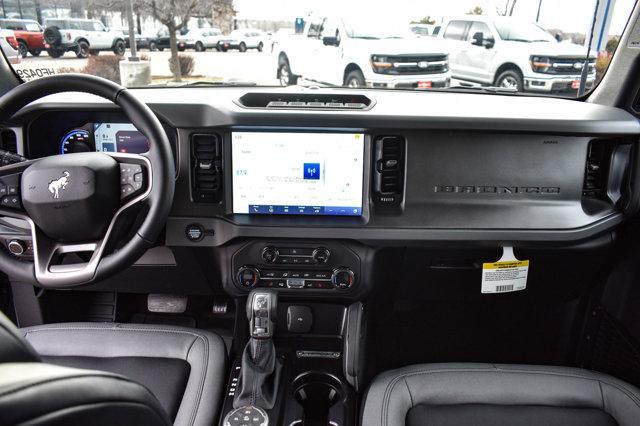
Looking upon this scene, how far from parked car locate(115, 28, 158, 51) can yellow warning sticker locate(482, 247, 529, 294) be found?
5.07 ft

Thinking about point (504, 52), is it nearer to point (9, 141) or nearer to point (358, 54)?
point (358, 54)

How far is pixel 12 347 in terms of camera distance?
0.65m

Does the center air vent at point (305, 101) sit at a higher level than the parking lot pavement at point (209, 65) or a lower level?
lower

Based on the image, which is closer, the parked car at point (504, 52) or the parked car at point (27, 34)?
the parked car at point (27, 34)

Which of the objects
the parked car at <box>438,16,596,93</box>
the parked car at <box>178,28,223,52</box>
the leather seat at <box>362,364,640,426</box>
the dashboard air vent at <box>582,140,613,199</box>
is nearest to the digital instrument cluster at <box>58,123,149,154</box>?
the parked car at <box>178,28,223,52</box>

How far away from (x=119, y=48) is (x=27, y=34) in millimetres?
384

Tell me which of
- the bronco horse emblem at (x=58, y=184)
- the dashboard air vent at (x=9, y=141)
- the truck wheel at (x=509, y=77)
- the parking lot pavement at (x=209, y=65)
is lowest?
the bronco horse emblem at (x=58, y=184)

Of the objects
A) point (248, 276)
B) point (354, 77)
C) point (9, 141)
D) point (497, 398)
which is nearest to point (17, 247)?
point (9, 141)

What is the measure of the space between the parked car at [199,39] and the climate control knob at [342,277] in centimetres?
110

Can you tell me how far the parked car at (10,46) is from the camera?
2318 millimetres

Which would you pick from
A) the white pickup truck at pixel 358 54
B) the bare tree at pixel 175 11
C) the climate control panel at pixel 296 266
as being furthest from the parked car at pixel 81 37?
the climate control panel at pixel 296 266

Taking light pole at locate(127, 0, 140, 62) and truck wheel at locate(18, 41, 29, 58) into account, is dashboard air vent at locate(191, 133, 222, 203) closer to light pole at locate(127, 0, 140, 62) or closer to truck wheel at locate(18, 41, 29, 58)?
light pole at locate(127, 0, 140, 62)

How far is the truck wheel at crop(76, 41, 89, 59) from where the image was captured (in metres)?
2.27

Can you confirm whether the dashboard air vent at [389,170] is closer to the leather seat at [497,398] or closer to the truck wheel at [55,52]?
the leather seat at [497,398]
